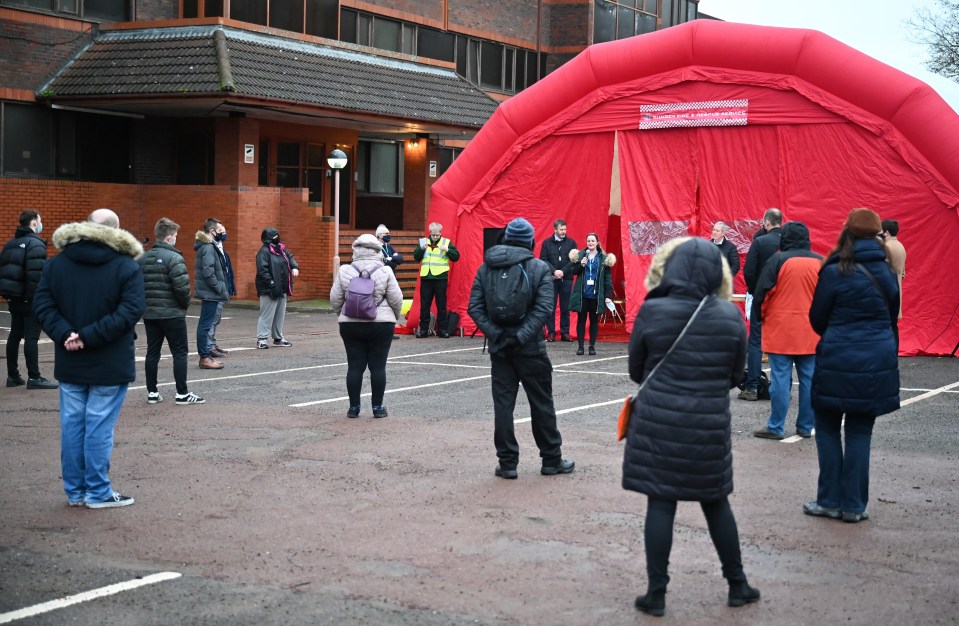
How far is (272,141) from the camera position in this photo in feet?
98.5

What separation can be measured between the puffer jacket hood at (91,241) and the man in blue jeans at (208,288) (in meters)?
7.31

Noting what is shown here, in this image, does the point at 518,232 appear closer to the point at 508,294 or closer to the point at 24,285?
the point at 508,294

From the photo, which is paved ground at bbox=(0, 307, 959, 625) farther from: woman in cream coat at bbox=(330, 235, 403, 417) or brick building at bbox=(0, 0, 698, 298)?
brick building at bbox=(0, 0, 698, 298)

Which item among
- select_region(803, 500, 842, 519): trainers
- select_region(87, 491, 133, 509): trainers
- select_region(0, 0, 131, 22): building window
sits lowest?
select_region(87, 491, 133, 509): trainers

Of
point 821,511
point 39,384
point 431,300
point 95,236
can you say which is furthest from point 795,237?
point 431,300

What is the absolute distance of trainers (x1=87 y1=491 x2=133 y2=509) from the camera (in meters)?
7.61

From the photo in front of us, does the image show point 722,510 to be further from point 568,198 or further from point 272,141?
point 272,141

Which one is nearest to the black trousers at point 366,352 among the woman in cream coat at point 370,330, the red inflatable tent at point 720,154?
the woman in cream coat at point 370,330

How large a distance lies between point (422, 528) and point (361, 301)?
4.14m

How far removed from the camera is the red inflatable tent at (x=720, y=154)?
661 inches

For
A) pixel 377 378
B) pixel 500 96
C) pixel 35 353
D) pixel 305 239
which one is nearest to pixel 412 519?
pixel 377 378

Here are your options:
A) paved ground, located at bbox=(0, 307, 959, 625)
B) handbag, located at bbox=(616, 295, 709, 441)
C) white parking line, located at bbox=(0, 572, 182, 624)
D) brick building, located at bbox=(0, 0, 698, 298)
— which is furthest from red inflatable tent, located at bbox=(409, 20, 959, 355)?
white parking line, located at bbox=(0, 572, 182, 624)

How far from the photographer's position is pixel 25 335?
42.6 feet

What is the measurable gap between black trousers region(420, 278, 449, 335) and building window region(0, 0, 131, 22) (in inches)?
475
